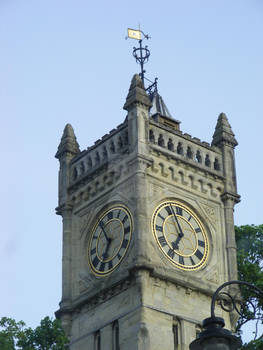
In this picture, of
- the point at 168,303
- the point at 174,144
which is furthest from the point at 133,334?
the point at 174,144

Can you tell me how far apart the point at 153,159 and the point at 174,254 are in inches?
162

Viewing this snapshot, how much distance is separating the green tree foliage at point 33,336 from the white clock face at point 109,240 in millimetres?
6198

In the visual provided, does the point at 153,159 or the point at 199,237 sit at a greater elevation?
the point at 153,159

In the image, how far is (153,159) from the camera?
41594 mm

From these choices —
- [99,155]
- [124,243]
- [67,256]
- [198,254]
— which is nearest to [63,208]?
[67,256]

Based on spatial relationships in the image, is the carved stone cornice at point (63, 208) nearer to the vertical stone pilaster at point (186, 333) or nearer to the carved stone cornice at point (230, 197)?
the carved stone cornice at point (230, 197)

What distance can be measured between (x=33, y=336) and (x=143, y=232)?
33.9 ft

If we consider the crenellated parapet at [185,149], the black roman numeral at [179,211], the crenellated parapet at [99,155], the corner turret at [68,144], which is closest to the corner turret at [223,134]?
the crenellated parapet at [185,149]

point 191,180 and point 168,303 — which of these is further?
point 191,180

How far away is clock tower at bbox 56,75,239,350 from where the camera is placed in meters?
38.6

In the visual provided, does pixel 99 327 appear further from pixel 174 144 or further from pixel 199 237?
pixel 174 144

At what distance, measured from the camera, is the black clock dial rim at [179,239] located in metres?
40.0

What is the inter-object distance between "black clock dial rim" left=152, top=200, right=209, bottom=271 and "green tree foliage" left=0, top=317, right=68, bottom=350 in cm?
844

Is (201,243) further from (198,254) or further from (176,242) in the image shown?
(176,242)
